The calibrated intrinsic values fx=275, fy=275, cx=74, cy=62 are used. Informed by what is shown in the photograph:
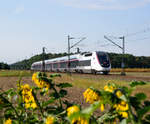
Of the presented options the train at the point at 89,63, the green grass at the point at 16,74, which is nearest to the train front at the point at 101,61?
the train at the point at 89,63

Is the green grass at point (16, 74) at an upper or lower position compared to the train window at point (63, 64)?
lower

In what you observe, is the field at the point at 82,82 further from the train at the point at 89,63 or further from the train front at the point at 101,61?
the train at the point at 89,63

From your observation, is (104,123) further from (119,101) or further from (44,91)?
(44,91)

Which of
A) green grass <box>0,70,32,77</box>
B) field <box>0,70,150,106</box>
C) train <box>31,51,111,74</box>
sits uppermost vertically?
train <box>31,51,111,74</box>

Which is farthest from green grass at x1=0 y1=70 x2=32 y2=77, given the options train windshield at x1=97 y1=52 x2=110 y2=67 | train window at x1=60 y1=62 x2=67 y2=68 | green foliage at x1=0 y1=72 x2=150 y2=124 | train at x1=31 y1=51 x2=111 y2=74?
train windshield at x1=97 y1=52 x2=110 y2=67

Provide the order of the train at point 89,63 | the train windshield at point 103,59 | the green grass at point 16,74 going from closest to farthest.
A: the green grass at point 16,74, the train windshield at point 103,59, the train at point 89,63

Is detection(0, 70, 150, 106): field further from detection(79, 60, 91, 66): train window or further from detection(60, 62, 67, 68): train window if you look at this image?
detection(60, 62, 67, 68): train window

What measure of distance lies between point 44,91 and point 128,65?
3321 inches

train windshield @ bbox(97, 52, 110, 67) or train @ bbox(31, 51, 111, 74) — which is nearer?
train windshield @ bbox(97, 52, 110, 67)

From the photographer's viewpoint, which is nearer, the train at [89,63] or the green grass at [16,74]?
the green grass at [16,74]

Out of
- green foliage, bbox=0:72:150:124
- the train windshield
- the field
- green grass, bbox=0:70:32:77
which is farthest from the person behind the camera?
the train windshield

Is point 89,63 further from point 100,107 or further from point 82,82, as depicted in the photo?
point 100,107

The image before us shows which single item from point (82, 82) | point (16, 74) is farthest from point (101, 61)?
point (16, 74)

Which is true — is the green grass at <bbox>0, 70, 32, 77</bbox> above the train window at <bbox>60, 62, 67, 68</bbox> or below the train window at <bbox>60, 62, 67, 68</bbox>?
below
